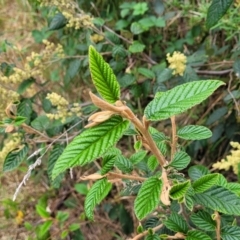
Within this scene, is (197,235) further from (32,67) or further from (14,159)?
(32,67)

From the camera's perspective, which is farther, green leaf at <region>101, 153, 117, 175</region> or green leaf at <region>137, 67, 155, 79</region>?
green leaf at <region>137, 67, 155, 79</region>

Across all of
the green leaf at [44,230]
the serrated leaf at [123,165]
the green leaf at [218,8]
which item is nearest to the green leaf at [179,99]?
the serrated leaf at [123,165]

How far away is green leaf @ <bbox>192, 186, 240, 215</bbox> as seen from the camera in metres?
0.82

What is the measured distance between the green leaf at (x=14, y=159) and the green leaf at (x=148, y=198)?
47cm

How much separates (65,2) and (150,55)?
52cm

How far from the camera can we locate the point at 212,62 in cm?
168

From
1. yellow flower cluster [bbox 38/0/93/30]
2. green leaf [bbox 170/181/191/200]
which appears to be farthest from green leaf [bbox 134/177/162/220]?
yellow flower cluster [bbox 38/0/93/30]

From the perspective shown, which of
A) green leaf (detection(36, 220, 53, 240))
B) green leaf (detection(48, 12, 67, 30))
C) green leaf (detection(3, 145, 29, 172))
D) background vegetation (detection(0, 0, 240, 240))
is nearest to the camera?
green leaf (detection(3, 145, 29, 172))

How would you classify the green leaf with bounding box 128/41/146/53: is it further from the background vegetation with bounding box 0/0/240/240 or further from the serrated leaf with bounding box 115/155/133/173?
the serrated leaf with bounding box 115/155/133/173

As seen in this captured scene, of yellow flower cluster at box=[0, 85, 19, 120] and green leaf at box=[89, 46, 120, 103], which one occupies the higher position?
green leaf at box=[89, 46, 120, 103]

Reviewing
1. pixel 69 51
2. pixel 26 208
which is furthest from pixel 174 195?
pixel 26 208

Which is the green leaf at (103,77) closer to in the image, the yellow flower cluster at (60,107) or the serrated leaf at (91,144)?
the serrated leaf at (91,144)

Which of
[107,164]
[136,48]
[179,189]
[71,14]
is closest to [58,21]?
[71,14]

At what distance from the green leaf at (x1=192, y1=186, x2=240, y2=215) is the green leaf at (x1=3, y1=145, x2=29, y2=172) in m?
0.46
